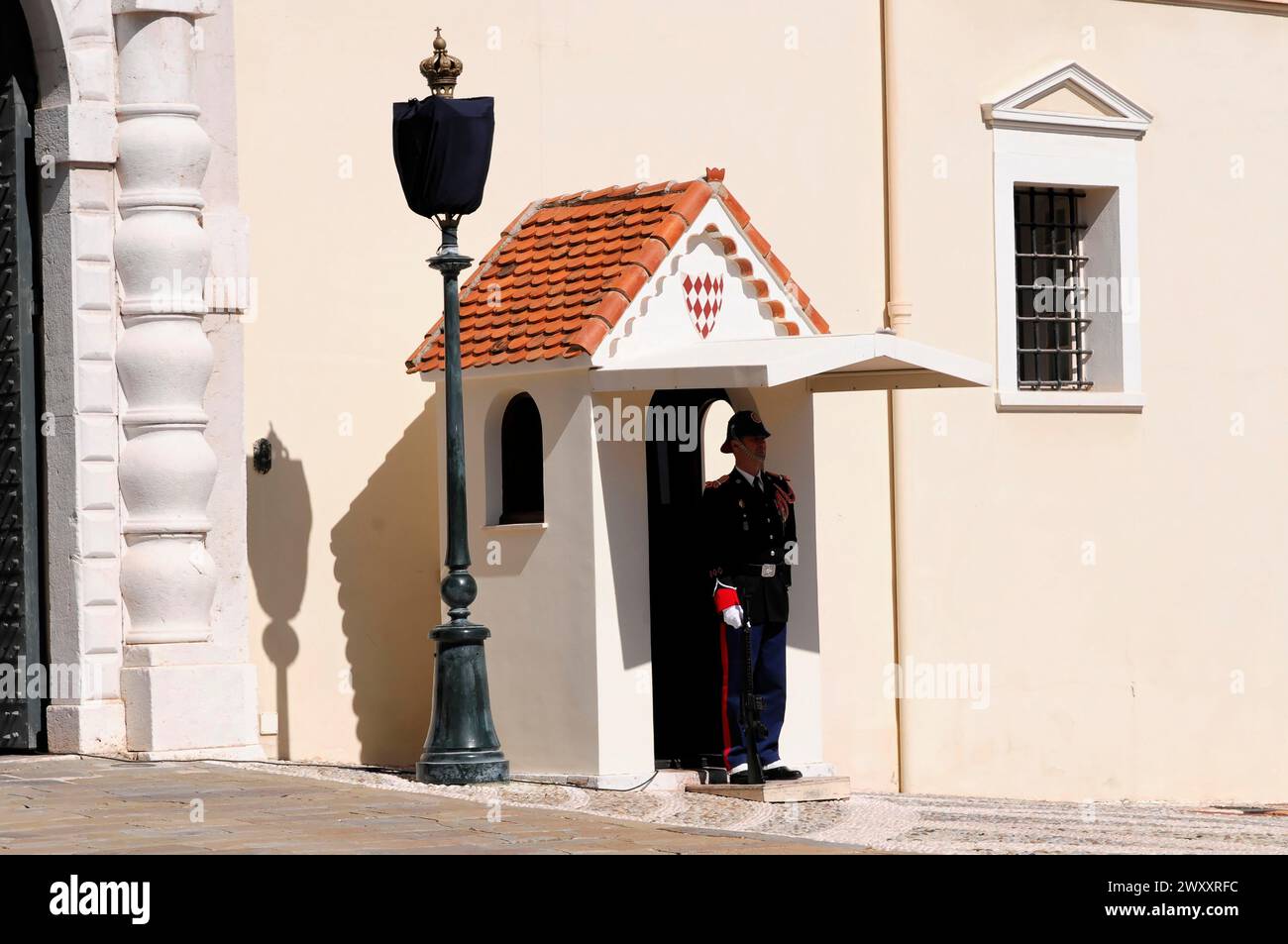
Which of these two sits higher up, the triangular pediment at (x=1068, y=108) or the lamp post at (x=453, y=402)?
the triangular pediment at (x=1068, y=108)

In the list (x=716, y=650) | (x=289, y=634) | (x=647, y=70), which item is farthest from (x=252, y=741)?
(x=647, y=70)

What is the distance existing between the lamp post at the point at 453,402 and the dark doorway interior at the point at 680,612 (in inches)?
56.7

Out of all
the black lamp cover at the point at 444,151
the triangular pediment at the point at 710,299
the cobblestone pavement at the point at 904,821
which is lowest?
the cobblestone pavement at the point at 904,821

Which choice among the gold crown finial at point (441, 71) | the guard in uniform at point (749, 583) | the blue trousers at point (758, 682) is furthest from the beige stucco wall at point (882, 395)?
the gold crown finial at point (441, 71)

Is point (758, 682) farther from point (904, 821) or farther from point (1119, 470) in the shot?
point (1119, 470)

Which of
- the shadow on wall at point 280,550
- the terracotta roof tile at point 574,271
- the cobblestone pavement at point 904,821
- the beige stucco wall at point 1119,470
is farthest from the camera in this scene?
the beige stucco wall at point 1119,470

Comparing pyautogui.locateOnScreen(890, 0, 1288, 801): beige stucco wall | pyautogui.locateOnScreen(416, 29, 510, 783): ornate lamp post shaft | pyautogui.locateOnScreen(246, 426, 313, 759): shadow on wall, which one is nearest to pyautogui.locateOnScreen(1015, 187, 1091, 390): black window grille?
pyautogui.locateOnScreen(890, 0, 1288, 801): beige stucco wall

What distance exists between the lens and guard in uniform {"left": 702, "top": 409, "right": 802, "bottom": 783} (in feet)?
36.1

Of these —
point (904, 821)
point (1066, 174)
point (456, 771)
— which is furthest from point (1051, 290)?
point (456, 771)

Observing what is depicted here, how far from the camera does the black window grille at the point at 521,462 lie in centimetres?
1159

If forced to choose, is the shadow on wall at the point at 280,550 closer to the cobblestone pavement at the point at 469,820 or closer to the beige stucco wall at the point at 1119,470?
the cobblestone pavement at the point at 469,820

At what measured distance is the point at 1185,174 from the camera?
1588 centimetres

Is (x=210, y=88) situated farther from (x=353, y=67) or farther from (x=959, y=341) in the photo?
(x=959, y=341)

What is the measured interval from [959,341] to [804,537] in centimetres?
370
